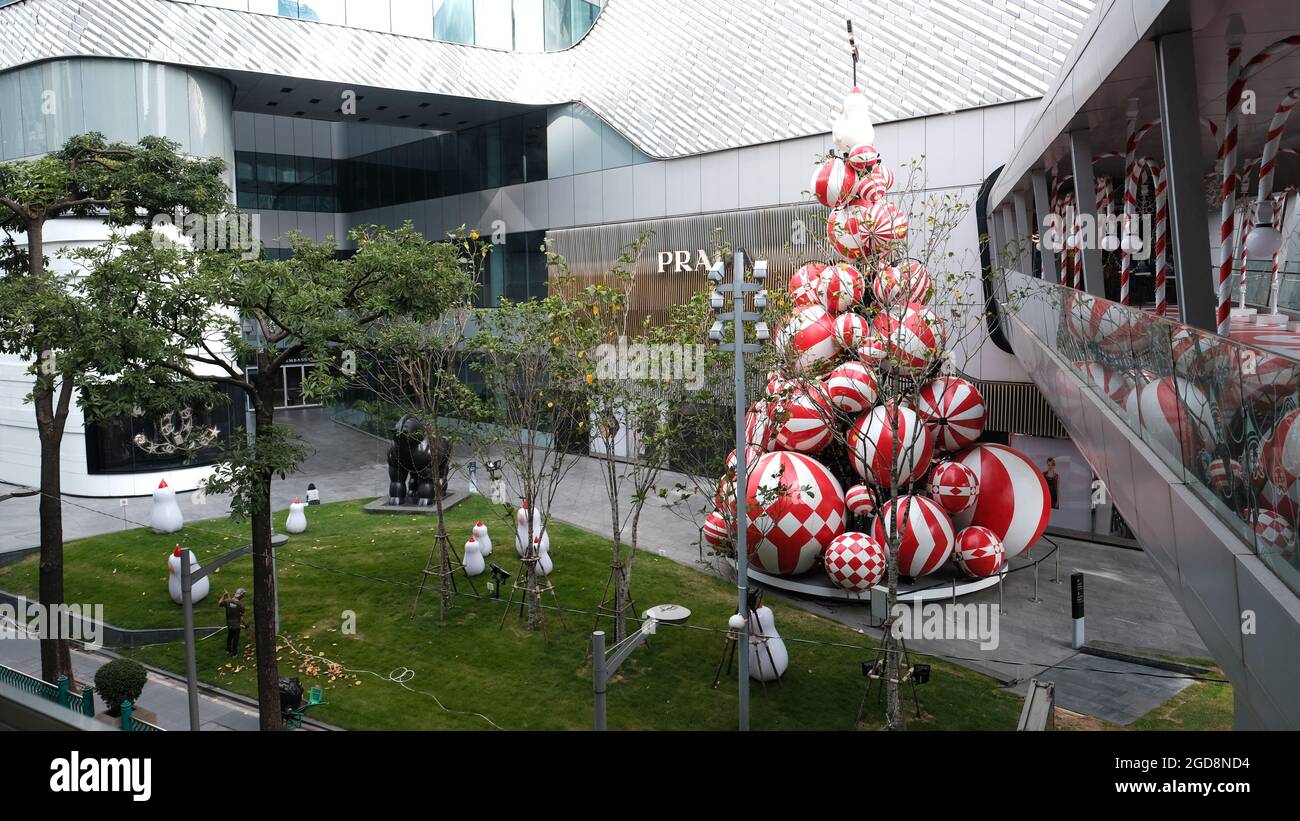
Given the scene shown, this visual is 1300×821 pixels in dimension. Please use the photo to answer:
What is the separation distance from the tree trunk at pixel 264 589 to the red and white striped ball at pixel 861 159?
41.1 ft

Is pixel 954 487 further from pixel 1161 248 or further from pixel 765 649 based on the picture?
pixel 1161 248

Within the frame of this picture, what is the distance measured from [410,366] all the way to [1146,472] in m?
15.5

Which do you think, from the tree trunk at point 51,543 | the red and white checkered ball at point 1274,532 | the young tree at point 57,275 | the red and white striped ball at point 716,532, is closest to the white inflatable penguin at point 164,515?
the young tree at point 57,275

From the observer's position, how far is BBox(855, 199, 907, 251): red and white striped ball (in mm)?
18016

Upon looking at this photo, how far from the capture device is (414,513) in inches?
1048

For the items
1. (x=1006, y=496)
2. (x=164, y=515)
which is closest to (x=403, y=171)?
(x=164, y=515)

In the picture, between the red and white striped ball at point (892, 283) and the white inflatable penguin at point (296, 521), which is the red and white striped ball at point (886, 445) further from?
the white inflatable penguin at point (296, 521)

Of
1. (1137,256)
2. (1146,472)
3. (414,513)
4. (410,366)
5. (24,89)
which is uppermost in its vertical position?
(24,89)

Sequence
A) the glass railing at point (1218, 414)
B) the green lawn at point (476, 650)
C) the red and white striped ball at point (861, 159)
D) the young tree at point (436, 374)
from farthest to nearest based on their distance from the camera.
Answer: the red and white striped ball at point (861, 159), the young tree at point (436, 374), the green lawn at point (476, 650), the glass railing at point (1218, 414)

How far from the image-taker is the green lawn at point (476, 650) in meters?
14.0

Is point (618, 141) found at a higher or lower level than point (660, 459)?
higher

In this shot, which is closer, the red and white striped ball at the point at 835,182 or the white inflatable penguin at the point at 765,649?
the white inflatable penguin at the point at 765,649
